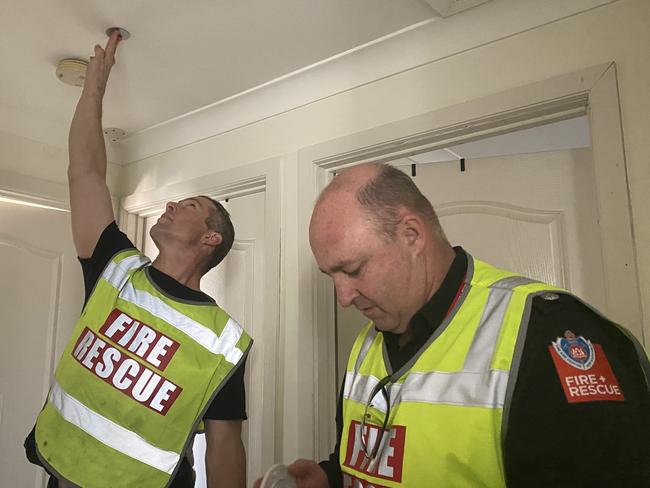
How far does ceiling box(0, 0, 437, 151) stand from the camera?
147cm

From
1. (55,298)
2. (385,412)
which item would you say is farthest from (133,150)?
(385,412)

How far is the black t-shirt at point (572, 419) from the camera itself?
0.63m

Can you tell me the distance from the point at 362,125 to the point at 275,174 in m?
0.39

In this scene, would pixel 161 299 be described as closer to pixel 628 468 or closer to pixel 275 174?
pixel 275 174

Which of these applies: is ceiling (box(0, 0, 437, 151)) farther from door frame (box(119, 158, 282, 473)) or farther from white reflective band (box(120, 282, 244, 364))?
white reflective band (box(120, 282, 244, 364))

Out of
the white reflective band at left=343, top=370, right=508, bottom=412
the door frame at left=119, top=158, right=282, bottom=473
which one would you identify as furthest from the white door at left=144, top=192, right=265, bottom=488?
the white reflective band at left=343, top=370, right=508, bottom=412

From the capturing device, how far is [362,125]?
168cm

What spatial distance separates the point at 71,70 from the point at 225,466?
4.56 ft

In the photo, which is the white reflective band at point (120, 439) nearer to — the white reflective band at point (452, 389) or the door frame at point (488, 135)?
the door frame at point (488, 135)

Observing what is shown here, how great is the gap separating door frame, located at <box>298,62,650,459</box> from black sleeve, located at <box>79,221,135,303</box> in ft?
1.95

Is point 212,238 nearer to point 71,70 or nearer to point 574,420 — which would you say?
point 71,70

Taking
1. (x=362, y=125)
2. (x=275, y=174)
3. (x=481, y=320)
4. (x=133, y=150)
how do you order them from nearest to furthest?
(x=481, y=320), (x=362, y=125), (x=275, y=174), (x=133, y=150)

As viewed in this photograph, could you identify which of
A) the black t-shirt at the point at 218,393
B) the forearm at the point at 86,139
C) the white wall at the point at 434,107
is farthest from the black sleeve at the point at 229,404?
the forearm at the point at 86,139

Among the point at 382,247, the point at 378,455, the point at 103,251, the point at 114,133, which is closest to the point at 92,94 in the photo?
the point at 103,251
